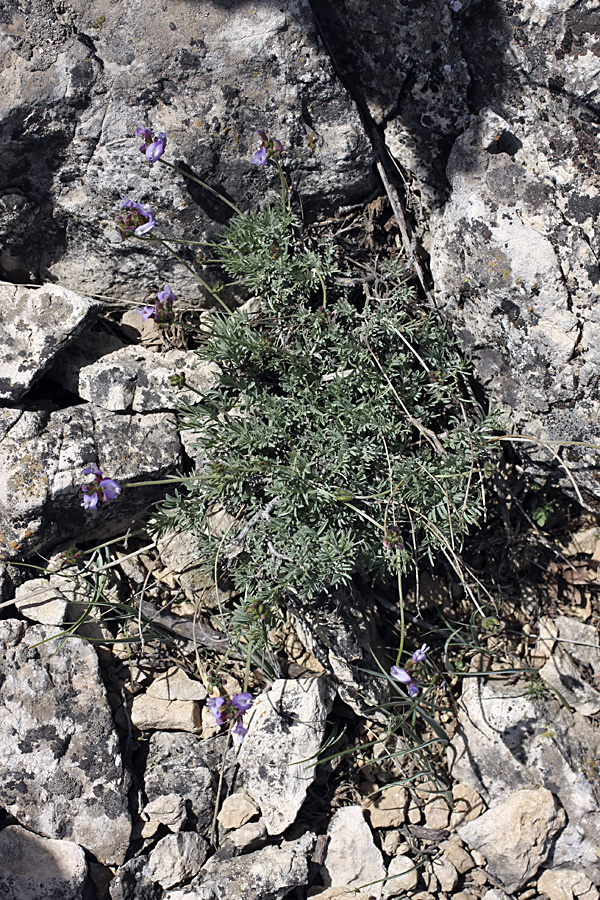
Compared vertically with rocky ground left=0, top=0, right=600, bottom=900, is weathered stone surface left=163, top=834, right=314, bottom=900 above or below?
below

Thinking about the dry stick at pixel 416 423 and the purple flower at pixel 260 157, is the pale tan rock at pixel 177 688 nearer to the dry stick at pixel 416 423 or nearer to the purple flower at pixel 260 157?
the dry stick at pixel 416 423

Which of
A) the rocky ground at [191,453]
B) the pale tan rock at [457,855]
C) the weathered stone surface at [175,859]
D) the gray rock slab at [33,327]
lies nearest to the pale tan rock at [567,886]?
the rocky ground at [191,453]

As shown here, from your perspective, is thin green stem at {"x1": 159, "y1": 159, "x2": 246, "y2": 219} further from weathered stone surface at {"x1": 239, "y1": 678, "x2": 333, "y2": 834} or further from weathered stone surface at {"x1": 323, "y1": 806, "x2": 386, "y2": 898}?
weathered stone surface at {"x1": 323, "y1": 806, "x2": 386, "y2": 898}

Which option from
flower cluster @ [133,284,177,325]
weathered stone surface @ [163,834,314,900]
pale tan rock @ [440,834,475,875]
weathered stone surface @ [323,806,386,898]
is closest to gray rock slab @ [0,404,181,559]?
flower cluster @ [133,284,177,325]

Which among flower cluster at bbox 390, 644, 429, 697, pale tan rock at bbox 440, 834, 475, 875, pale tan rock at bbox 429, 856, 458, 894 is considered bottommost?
pale tan rock at bbox 429, 856, 458, 894

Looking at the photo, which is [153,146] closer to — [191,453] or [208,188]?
[208,188]

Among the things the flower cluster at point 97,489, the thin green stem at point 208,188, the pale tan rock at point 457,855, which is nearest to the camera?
the flower cluster at point 97,489
